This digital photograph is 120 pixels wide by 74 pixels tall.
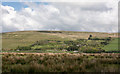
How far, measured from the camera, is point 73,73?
15.5 feet

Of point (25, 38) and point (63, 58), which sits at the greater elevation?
point (25, 38)

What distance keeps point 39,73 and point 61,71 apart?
82 centimetres

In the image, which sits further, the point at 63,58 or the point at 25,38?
the point at 25,38

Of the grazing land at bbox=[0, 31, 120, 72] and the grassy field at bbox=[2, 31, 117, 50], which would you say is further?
the grassy field at bbox=[2, 31, 117, 50]

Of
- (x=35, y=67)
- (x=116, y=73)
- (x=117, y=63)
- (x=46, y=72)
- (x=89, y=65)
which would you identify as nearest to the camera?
(x=116, y=73)

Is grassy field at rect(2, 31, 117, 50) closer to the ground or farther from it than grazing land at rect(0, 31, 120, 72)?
farther from it

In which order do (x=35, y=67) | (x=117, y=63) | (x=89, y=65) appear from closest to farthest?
(x=35, y=67)
(x=89, y=65)
(x=117, y=63)

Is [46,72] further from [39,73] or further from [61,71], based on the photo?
[61,71]

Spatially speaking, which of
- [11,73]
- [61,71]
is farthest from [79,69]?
[11,73]

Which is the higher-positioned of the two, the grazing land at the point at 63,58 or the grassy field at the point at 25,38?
the grassy field at the point at 25,38

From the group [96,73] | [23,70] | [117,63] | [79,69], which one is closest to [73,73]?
[79,69]

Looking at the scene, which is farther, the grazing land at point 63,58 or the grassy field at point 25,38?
the grassy field at point 25,38

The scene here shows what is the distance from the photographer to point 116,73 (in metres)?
4.46

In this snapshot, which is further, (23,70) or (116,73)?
(23,70)
